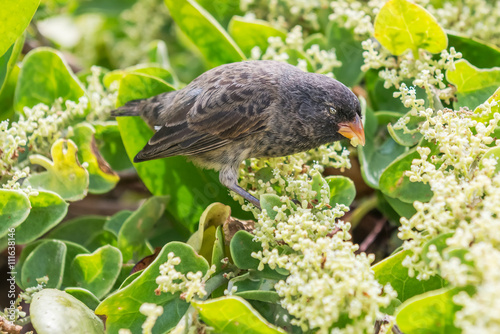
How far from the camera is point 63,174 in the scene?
233cm

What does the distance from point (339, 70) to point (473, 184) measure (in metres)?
1.54

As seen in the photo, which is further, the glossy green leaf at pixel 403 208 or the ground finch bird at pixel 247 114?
the ground finch bird at pixel 247 114

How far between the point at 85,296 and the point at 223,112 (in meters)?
1.11

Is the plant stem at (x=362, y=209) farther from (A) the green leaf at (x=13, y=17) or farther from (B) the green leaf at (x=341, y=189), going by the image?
(A) the green leaf at (x=13, y=17)

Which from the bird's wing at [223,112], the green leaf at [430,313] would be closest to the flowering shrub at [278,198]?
the green leaf at [430,313]

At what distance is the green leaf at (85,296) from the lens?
196 centimetres

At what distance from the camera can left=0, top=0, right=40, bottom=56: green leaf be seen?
7.14 feet

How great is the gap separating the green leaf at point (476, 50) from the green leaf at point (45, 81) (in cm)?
189

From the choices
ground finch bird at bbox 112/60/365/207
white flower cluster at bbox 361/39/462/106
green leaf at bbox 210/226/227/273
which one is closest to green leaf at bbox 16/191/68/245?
ground finch bird at bbox 112/60/365/207

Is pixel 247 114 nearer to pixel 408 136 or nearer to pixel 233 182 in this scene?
pixel 233 182

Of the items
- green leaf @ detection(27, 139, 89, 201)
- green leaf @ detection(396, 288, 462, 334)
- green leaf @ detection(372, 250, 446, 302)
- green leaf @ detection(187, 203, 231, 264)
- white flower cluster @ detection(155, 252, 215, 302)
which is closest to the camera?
green leaf @ detection(396, 288, 462, 334)

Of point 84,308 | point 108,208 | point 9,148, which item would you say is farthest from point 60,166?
point 108,208

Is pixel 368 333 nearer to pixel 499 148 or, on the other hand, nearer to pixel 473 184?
pixel 473 184

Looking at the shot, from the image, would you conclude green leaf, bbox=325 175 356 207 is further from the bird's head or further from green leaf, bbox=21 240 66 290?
green leaf, bbox=21 240 66 290
